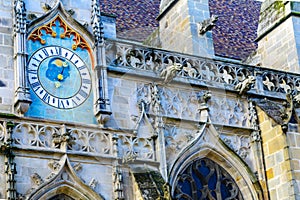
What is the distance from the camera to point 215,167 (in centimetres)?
1695

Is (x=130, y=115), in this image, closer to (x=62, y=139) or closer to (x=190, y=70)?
(x=62, y=139)

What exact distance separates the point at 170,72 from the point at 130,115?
1.15m

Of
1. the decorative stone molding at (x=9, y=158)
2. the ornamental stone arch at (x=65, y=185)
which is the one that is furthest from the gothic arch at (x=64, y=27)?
the ornamental stone arch at (x=65, y=185)

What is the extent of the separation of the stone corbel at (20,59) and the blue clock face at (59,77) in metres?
0.23


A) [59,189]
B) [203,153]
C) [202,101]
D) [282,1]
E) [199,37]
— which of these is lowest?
[59,189]

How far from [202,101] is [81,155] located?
305 centimetres

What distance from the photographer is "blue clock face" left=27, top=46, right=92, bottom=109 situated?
1561 cm

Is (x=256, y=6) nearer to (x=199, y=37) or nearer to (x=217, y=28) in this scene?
(x=217, y=28)

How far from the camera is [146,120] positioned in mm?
16297

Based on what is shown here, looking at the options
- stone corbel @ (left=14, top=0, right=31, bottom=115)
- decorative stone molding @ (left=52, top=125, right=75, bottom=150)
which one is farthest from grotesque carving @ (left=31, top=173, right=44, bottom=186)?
stone corbel @ (left=14, top=0, right=31, bottom=115)

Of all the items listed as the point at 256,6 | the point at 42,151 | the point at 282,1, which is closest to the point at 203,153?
the point at 42,151

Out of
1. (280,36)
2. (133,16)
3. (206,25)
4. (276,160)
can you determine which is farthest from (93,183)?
(133,16)

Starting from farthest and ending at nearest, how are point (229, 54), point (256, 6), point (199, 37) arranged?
point (256, 6)
point (229, 54)
point (199, 37)

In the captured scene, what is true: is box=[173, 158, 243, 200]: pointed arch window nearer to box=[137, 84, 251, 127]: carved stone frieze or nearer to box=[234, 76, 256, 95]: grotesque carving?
box=[137, 84, 251, 127]: carved stone frieze
